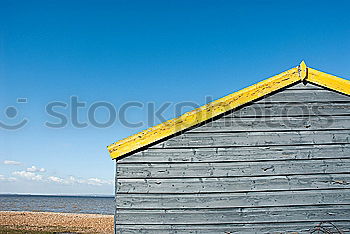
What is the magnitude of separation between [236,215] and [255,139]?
4.35ft

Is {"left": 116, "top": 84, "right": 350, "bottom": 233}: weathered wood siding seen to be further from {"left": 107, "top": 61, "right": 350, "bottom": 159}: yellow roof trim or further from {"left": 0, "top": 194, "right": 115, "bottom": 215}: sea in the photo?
{"left": 0, "top": 194, "right": 115, "bottom": 215}: sea

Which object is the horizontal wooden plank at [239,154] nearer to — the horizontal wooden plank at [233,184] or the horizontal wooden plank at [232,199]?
the horizontal wooden plank at [233,184]

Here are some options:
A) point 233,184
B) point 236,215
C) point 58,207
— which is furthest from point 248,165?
point 58,207

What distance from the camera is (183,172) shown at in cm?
692

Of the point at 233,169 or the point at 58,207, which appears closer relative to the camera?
the point at 233,169

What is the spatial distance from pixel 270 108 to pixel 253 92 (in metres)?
0.41

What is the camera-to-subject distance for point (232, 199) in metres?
6.88

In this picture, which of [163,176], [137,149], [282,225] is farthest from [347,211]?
[137,149]

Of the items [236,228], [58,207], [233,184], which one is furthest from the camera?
[58,207]

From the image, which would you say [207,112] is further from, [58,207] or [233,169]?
[58,207]

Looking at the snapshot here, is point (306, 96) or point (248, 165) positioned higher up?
point (306, 96)

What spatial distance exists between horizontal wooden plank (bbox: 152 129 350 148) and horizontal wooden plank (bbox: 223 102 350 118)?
0.32 m

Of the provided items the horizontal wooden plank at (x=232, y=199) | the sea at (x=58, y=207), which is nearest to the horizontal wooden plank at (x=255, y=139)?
the horizontal wooden plank at (x=232, y=199)

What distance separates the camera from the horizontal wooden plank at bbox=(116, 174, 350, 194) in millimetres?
6855
